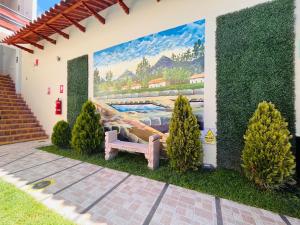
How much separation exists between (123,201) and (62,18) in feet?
20.6

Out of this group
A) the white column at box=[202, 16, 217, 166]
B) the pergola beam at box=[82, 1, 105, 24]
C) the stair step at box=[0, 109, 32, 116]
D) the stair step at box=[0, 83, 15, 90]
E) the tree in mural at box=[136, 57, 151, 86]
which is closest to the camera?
the white column at box=[202, 16, 217, 166]

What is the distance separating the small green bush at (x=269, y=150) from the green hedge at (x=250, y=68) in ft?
1.49

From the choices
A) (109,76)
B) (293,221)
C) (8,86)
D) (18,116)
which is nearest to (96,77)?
(109,76)

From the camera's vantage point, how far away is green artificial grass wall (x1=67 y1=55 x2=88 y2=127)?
6.66m

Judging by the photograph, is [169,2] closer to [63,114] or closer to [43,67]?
[63,114]

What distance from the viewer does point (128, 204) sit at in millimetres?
2762

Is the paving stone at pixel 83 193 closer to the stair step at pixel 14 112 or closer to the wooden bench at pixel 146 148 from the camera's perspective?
the wooden bench at pixel 146 148

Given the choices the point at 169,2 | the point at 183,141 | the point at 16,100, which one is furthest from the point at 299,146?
the point at 16,100

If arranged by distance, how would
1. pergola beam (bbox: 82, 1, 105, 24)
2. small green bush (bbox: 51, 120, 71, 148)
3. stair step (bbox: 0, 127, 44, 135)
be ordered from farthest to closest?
stair step (bbox: 0, 127, 44, 135) → small green bush (bbox: 51, 120, 71, 148) → pergola beam (bbox: 82, 1, 105, 24)

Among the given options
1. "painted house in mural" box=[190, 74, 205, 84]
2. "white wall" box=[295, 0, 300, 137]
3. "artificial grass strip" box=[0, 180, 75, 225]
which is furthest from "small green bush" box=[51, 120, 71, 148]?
"white wall" box=[295, 0, 300, 137]

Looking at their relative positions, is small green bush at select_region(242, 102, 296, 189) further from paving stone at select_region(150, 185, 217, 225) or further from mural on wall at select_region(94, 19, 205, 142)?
mural on wall at select_region(94, 19, 205, 142)

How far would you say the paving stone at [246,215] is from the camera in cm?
240

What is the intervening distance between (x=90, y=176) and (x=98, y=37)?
15.7 ft

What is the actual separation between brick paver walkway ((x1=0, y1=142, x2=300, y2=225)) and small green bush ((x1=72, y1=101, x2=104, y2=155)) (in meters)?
1.08
